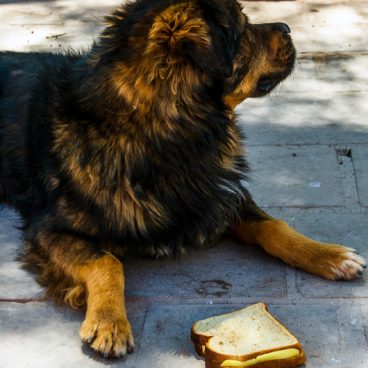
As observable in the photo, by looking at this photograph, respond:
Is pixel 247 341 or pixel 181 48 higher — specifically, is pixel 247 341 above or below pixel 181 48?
below

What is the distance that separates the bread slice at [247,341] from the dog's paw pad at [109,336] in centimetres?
31

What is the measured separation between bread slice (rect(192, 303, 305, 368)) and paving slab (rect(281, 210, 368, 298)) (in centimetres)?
41

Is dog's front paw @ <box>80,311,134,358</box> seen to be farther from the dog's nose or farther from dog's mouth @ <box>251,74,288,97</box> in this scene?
the dog's nose

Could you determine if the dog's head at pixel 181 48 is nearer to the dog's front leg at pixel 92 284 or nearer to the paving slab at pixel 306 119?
the dog's front leg at pixel 92 284

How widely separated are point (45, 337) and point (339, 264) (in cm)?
152

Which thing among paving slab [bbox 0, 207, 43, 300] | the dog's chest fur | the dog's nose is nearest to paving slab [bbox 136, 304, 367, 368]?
the dog's chest fur

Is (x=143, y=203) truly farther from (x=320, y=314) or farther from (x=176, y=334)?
(x=320, y=314)

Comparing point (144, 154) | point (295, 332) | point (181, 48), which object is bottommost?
point (295, 332)

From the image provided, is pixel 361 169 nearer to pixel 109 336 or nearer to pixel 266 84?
pixel 266 84

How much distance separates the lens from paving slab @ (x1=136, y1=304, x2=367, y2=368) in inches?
151

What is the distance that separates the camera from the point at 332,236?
15.7ft

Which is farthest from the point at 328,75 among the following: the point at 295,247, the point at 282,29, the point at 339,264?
the point at 339,264

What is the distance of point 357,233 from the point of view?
4.79 metres

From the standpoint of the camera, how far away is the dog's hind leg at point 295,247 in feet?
14.3
